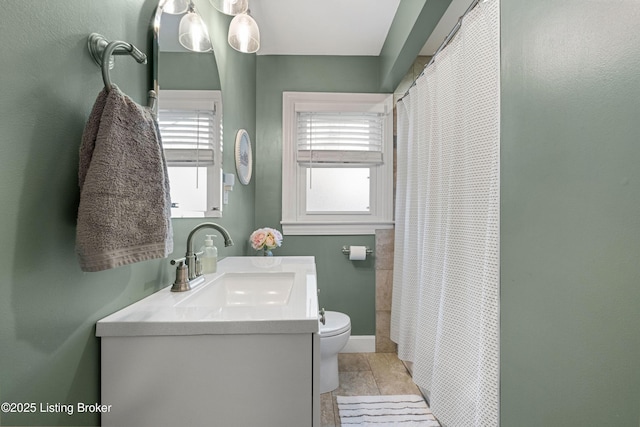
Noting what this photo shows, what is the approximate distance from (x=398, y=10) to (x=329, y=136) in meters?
0.96

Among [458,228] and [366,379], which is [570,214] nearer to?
[458,228]

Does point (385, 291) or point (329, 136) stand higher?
point (329, 136)

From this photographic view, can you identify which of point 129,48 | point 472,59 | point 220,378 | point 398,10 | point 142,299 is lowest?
point 220,378

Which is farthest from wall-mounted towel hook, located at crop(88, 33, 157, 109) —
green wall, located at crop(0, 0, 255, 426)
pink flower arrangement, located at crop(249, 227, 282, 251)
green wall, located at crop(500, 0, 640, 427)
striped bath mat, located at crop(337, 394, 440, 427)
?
striped bath mat, located at crop(337, 394, 440, 427)

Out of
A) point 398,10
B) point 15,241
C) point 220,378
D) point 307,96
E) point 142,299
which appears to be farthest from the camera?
point 307,96

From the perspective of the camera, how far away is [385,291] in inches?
95.6

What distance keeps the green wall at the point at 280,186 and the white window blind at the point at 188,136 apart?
3.24 ft

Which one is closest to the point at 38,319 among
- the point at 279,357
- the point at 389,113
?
the point at 279,357

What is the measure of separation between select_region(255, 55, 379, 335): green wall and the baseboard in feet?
0.14

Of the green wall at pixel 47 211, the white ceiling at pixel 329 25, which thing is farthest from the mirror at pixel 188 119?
the white ceiling at pixel 329 25

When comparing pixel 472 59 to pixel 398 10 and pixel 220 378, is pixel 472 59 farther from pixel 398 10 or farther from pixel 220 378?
pixel 220 378

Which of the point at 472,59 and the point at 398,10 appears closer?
the point at 472,59

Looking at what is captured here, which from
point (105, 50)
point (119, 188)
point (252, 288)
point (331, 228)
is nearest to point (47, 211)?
point (119, 188)

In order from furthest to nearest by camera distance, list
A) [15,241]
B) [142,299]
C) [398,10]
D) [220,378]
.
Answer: [398,10], [142,299], [220,378], [15,241]
